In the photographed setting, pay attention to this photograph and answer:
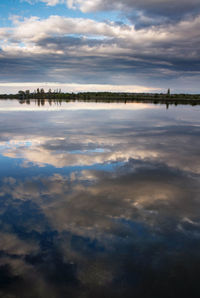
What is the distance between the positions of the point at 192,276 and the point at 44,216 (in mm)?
4863

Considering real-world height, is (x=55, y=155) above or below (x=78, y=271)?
above

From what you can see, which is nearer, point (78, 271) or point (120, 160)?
point (78, 271)

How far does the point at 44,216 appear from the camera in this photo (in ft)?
26.1

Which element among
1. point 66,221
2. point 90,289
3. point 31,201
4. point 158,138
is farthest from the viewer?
point 158,138

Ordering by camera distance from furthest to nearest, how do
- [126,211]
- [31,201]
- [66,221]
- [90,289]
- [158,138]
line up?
[158,138] < [31,201] < [126,211] < [66,221] < [90,289]

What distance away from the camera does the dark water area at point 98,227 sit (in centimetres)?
532

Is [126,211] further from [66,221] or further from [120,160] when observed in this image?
[120,160]

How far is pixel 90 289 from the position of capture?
5.14 meters

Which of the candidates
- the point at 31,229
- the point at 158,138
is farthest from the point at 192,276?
the point at 158,138

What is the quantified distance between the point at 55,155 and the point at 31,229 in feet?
27.5

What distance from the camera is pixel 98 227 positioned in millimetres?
7391

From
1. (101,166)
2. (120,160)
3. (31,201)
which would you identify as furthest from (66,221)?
(120,160)

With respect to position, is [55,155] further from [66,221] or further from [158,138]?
[158,138]

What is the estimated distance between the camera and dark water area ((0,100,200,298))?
5316 millimetres
